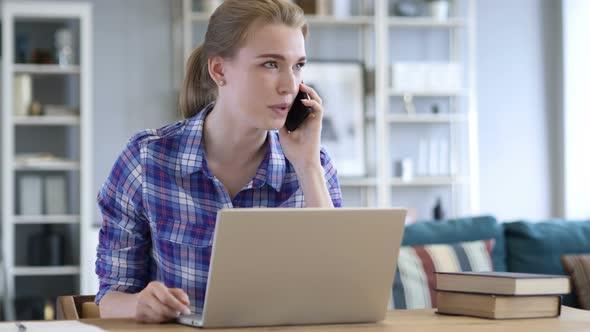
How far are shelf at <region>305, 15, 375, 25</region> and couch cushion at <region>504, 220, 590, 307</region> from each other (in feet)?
8.59

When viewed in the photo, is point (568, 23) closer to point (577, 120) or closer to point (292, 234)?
point (577, 120)

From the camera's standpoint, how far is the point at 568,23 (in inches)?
245

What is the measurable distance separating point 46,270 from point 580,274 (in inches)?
123

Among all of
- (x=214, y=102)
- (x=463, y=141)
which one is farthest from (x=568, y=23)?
(x=214, y=102)

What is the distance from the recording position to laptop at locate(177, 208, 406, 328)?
145cm

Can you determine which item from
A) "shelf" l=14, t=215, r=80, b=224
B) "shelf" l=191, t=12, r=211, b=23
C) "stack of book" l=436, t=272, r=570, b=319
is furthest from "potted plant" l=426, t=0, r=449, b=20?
"stack of book" l=436, t=272, r=570, b=319

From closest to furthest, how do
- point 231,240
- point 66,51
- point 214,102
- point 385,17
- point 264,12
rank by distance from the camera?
point 231,240 < point 264,12 < point 214,102 < point 66,51 < point 385,17

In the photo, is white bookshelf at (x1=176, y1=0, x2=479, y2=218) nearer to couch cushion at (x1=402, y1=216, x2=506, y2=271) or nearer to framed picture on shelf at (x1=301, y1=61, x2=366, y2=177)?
framed picture on shelf at (x1=301, y1=61, x2=366, y2=177)

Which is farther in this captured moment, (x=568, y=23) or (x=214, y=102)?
(x=568, y=23)

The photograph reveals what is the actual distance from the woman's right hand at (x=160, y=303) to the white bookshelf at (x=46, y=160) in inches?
146

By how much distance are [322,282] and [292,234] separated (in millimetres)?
134

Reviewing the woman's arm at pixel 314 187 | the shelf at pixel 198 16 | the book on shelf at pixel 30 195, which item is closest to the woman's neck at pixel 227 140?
the woman's arm at pixel 314 187

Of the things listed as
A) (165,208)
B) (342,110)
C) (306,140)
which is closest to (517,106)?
(342,110)

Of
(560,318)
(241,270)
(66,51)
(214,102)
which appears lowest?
(560,318)
